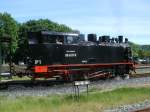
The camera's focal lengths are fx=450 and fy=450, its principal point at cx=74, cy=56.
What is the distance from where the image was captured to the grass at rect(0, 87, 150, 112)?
17203 mm

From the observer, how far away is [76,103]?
18859mm

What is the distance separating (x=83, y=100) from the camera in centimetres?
1989

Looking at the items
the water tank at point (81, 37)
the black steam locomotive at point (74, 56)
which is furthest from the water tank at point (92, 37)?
the water tank at point (81, 37)

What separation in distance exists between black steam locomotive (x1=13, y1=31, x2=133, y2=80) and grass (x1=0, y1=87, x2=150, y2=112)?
6897mm

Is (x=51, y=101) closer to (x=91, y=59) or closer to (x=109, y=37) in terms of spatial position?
(x=91, y=59)

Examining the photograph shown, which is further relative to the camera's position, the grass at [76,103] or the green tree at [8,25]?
the green tree at [8,25]

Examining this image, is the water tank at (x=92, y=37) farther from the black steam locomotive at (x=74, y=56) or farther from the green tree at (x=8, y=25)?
the green tree at (x=8, y=25)

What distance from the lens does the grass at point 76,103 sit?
1720 centimetres

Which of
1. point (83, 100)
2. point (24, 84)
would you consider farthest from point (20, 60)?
point (83, 100)

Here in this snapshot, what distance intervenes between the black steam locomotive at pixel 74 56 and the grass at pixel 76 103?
690 cm

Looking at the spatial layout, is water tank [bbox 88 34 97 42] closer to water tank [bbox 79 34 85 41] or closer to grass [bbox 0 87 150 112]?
water tank [bbox 79 34 85 41]

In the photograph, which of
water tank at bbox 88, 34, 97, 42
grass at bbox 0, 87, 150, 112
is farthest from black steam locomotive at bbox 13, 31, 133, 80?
grass at bbox 0, 87, 150, 112

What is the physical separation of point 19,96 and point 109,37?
14714mm

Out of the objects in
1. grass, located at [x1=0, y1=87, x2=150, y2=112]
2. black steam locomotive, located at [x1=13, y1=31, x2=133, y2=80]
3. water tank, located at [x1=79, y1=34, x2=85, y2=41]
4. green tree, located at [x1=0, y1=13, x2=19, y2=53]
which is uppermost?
green tree, located at [x1=0, y1=13, x2=19, y2=53]
